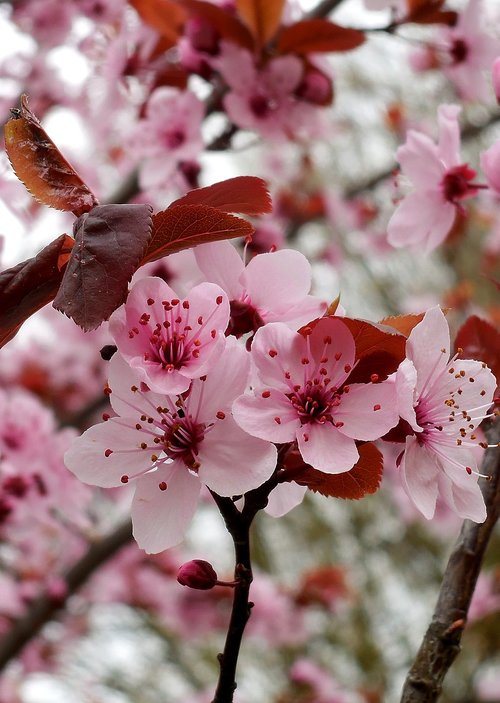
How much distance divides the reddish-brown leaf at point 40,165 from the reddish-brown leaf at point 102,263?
5cm

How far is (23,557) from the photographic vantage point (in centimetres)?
266

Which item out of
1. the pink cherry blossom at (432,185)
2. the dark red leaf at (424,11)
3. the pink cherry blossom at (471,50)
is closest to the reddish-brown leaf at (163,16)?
the dark red leaf at (424,11)

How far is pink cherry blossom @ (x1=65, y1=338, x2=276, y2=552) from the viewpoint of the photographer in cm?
64

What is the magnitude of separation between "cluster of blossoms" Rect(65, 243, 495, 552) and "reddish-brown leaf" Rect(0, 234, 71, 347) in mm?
60

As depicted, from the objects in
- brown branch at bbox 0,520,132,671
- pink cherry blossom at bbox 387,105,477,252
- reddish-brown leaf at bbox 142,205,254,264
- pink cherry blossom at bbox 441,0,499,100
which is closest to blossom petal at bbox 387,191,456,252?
pink cherry blossom at bbox 387,105,477,252

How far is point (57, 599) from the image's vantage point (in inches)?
75.5

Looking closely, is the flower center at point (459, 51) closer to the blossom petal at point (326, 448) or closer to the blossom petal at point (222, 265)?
the blossom petal at point (222, 265)

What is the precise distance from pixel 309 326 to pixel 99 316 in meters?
0.16

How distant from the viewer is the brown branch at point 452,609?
734mm

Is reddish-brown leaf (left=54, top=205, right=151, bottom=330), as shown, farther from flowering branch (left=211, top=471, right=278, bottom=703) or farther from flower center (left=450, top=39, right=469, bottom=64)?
flower center (left=450, top=39, right=469, bottom=64)

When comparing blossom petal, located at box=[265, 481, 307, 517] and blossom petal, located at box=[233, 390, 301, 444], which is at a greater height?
blossom petal, located at box=[233, 390, 301, 444]

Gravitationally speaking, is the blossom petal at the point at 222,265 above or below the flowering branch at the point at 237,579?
above

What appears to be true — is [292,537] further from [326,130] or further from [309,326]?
[309,326]

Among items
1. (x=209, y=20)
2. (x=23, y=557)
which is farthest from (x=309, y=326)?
(x=23, y=557)
